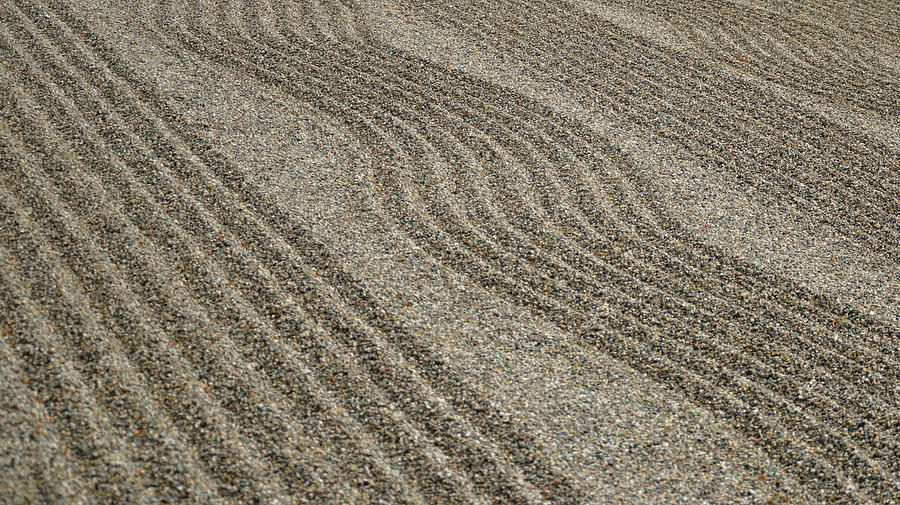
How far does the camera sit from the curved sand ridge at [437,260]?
195 cm

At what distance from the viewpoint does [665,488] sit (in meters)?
1.95

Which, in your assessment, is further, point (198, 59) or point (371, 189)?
point (198, 59)

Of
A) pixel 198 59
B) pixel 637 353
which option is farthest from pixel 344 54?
pixel 637 353

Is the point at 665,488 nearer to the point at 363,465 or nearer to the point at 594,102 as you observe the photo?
the point at 363,465

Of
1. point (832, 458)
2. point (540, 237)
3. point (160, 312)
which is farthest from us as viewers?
point (540, 237)

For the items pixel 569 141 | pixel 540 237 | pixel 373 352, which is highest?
pixel 569 141

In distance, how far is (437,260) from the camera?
2520 mm

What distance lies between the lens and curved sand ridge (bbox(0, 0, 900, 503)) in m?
1.95

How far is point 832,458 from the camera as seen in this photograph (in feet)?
6.74

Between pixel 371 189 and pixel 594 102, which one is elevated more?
pixel 594 102

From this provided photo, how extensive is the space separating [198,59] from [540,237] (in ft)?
5.60

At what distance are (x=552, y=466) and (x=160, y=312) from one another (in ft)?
3.74

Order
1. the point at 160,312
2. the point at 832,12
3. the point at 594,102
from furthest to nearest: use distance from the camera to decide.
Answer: the point at 832,12, the point at 594,102, the point at 160,312

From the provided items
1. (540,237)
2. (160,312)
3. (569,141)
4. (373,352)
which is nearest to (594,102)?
(569,141)
